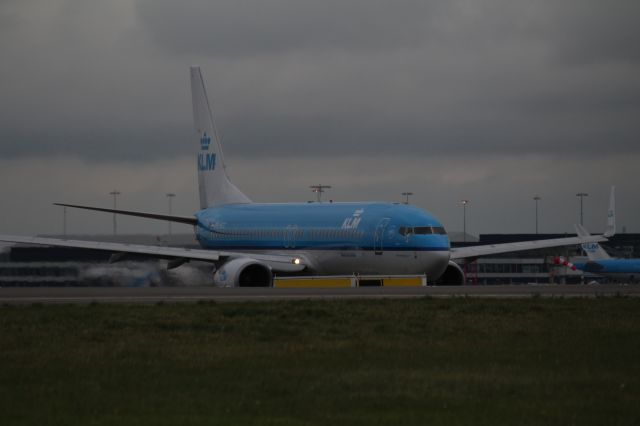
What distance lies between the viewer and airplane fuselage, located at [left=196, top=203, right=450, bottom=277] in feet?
168

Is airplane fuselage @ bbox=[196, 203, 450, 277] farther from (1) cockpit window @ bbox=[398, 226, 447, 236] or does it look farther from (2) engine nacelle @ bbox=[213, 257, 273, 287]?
(2) engine nacelle @ bbox=[213, 257, 273, 287]

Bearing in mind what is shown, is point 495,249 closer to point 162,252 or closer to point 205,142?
point 162,252

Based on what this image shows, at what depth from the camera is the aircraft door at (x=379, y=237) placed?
171 feet

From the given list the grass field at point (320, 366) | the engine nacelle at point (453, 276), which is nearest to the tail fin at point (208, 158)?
the engine nacelle at point (453, 276)

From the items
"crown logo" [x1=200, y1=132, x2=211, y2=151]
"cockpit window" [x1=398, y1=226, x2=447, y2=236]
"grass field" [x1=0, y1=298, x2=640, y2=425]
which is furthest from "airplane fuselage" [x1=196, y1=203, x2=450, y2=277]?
"grass field" [x1=0, y1=298, x2=640, y2=425]

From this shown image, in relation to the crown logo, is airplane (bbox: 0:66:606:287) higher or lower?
lower

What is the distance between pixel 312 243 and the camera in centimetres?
5600

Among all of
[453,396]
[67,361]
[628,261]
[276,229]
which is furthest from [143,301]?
[628,261]

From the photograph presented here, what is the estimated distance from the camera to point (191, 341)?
21828 millimetres

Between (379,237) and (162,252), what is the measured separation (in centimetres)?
960

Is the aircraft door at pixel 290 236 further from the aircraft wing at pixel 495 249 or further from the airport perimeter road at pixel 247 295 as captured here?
the airport perimeter road at pixel 247 295

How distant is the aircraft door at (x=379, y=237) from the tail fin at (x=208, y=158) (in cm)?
1611

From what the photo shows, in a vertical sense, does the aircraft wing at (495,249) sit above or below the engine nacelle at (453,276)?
above

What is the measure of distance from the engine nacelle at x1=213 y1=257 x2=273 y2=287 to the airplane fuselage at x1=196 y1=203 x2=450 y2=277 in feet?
12.7
